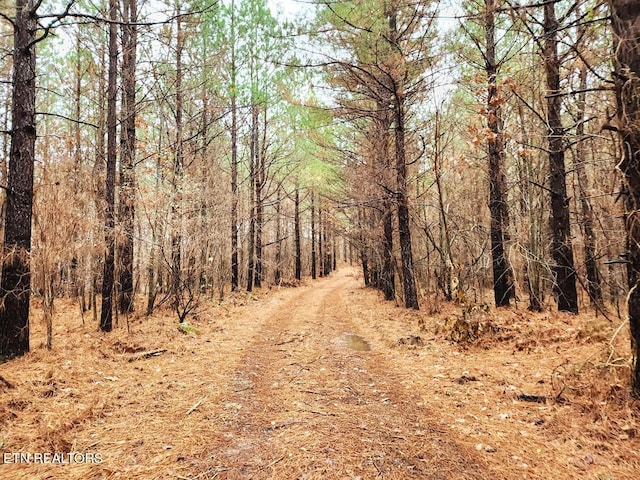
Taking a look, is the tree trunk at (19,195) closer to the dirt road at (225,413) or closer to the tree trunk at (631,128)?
the dirt road at (225,413)

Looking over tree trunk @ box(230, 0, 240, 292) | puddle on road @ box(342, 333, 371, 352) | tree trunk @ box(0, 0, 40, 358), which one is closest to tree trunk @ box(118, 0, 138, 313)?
tree trunk @ box(0, 0, 40, 358)

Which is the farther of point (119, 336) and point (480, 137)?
point (119, 336)

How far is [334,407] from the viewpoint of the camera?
390cm

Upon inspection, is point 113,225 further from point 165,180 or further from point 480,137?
point 480,137

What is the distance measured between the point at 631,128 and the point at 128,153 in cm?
1038

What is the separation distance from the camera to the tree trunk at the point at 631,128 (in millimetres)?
3236

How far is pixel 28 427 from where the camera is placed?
11.1 feet

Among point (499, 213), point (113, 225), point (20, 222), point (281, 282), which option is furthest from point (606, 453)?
point (281, 282)

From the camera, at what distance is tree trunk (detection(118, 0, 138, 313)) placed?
8.46 metres

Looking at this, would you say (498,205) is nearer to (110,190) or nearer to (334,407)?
(334,407)

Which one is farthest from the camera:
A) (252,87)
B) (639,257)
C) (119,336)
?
(252,87)

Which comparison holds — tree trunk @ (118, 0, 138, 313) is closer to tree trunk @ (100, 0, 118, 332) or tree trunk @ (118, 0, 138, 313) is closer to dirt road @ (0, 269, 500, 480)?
tree trunk @ (100, 0, 118, 332)

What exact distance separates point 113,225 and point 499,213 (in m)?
10.0

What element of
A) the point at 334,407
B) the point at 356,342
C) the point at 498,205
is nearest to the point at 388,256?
the point at 498,205
